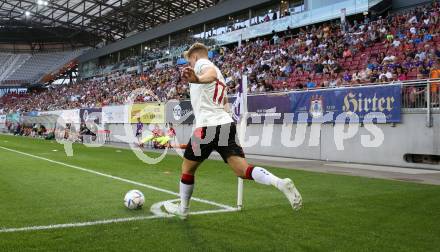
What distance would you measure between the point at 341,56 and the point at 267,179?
1748 centimetres

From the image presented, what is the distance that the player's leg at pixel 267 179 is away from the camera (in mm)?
5172

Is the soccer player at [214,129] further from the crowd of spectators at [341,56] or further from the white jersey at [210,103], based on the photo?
the crowd of spectators at [341,56]

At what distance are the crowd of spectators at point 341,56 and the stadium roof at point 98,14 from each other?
799 inches

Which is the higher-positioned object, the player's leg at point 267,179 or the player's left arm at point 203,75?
the player's left arm at point 203,75

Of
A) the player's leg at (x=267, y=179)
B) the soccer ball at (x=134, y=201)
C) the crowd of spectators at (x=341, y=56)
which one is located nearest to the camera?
the player's leg at (x=267, y=179)

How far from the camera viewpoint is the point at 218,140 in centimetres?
546

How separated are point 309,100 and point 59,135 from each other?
22424 millimetres

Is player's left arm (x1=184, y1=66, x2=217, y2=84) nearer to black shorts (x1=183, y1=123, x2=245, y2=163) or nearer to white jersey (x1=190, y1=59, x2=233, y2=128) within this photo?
white jersey (x1=190, y1=59, x2=233, y2=128)

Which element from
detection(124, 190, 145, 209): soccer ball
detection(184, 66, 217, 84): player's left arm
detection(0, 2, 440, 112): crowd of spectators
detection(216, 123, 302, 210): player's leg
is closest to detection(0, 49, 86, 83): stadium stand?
detection(0, 2, 440, 112): crowd of spectators

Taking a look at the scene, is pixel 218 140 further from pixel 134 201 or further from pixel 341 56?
pixel 341 56

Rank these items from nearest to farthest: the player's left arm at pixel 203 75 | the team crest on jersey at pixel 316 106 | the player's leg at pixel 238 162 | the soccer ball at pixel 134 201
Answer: the player's left arm at pixel 203 75 < the player's leg at pixel 238 162 < the soccer ball at pixel 134 201 < the team crest on jersey at pixel 316 106

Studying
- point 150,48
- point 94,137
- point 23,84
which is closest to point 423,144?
point 94,137

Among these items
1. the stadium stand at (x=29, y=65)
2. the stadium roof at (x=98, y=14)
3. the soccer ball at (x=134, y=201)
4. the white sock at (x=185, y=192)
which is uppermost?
the stadium roof at (x=98, y=14)

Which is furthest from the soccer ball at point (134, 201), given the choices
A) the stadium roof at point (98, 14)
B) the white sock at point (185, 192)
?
the stadium roof at point (98, 14)
